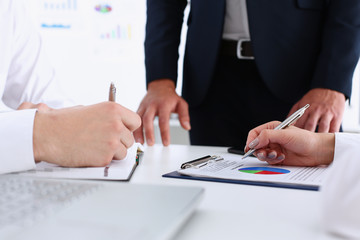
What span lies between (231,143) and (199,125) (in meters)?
0.15

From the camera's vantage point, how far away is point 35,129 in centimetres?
70

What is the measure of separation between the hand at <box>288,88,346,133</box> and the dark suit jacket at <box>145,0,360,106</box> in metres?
0.03

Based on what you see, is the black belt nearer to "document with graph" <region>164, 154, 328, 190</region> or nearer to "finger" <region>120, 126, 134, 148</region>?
"document with graph" <region>164, 154, 328, 190</region>

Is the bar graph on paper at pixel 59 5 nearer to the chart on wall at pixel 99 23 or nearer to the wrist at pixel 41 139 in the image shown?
the chart on wall at pixel 99 23

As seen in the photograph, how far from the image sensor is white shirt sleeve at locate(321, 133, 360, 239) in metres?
0.38

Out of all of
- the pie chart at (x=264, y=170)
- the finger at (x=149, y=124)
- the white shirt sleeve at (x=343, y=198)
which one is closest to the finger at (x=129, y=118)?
the pie chart at (x=264, y=170)

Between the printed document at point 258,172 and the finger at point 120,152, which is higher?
the finger at point 120,152

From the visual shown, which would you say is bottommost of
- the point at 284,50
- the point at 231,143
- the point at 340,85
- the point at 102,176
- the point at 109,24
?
the point at 231,143

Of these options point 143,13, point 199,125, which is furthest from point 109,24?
point 199,125

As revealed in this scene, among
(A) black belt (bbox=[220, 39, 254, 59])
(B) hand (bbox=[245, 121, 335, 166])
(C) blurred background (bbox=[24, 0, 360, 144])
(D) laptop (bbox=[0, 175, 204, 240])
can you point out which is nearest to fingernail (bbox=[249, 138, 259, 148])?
(B) hand (bbox=[245, 121, 335, 166])

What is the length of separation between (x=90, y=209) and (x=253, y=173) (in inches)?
15.5

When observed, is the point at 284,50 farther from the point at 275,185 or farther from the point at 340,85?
the point at 275,185

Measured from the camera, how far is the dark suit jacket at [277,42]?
4.10 feet

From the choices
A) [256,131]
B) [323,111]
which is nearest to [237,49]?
[323,111]
